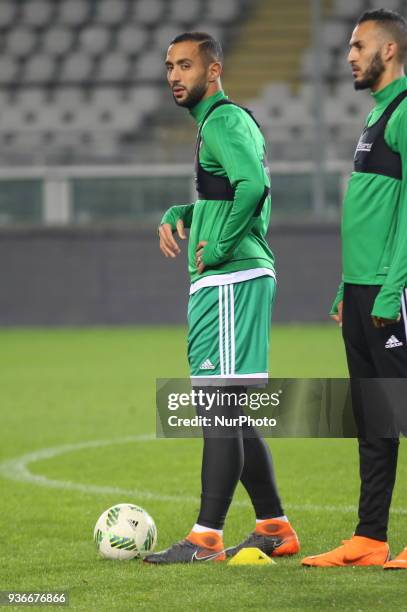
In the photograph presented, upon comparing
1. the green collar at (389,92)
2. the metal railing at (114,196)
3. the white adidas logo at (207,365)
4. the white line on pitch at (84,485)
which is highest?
the green collar at (389,92)

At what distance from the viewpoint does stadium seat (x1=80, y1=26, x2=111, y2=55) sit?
1218 inches

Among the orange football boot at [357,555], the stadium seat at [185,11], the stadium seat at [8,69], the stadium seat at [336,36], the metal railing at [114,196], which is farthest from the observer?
the stadium seat at [185,11]

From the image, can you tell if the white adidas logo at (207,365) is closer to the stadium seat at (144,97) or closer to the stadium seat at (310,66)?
the stadium seat at (144,97)

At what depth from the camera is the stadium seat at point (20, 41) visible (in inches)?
1215

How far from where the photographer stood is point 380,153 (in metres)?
4.51

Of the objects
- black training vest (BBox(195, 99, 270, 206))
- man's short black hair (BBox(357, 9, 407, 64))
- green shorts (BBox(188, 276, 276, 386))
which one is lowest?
green shorts (BBox(188, 276, 276, 386))

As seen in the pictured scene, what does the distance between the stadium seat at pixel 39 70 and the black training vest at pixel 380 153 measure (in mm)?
26313

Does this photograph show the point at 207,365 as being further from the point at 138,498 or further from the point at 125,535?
the point at 138,498

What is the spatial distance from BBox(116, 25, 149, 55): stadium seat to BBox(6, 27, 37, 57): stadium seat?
7.15ft

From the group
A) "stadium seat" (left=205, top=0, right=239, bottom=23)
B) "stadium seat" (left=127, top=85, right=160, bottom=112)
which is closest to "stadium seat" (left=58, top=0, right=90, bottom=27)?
"stadium seat" (left=205, top=0, right=239, bottom=23)

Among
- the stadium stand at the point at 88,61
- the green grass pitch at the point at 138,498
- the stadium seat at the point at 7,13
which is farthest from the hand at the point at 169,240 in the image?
the stadium seat at the point at 7,13

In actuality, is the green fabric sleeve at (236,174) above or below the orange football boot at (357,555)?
above

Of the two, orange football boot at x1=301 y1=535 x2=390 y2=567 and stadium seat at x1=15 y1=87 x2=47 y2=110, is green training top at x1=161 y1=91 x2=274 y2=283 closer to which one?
orange football boot at x1=301 y1=535 x2=390 y2=567

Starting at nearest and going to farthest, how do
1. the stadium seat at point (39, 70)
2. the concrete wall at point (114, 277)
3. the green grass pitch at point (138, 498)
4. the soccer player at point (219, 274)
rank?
1. the green grass pitch at point (138, 498)
2. the soccer player at point (219, 274)
3. the concrete wall at point (114, 277)
4. the stadium seat at point (39, 70)
